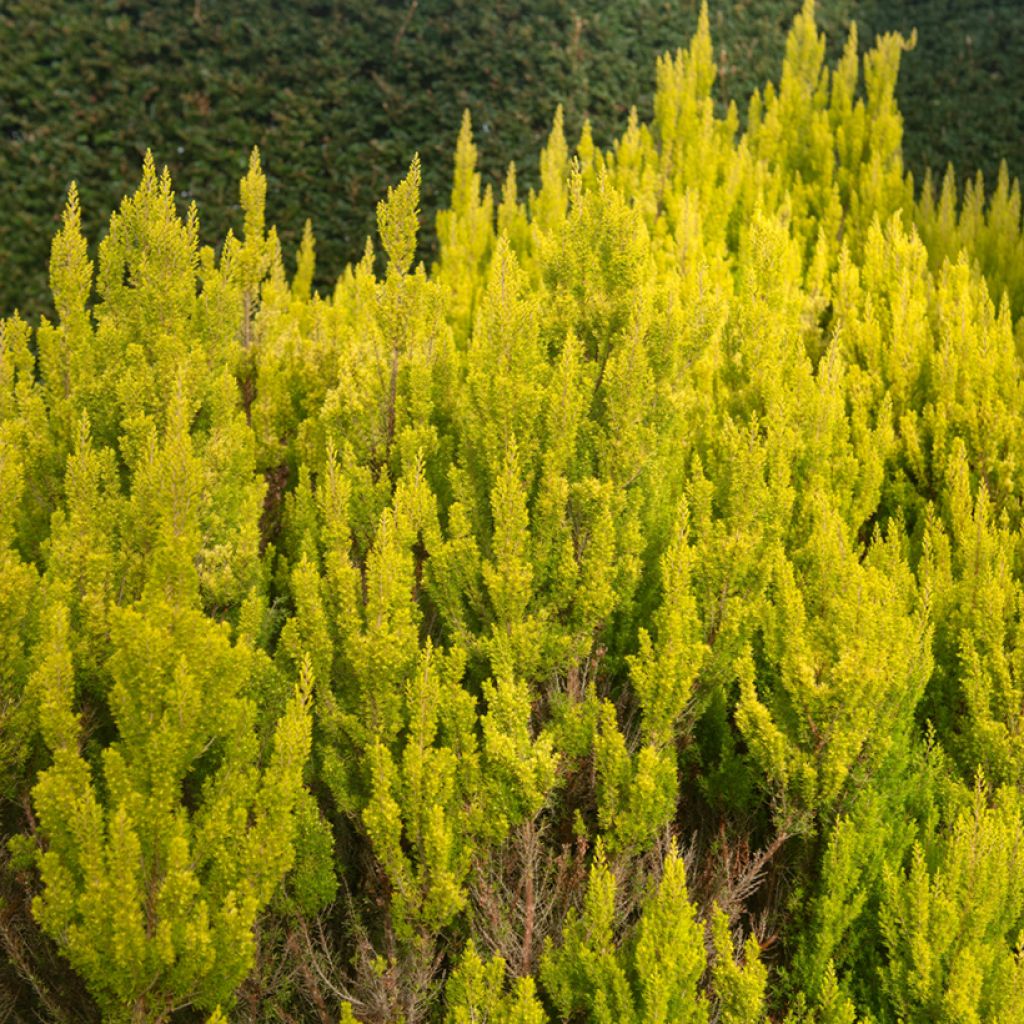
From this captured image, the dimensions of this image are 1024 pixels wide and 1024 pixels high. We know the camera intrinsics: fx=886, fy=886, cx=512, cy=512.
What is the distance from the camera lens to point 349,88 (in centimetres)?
768

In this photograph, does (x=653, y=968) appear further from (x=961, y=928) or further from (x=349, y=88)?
(x=349, y=88)

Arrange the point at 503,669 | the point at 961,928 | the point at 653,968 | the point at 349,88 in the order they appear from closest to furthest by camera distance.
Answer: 1. the point at 653,968
2. the point at 961,928
3. the point at 503,669
4. the point at 349,88

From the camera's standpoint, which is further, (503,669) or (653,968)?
(503,669)

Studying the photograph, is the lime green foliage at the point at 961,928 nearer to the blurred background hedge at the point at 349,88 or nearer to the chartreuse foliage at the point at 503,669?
the chartreuse foliage at the point at 503,669

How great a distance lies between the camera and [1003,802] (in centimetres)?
261

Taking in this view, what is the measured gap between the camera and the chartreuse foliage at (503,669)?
2217 mm

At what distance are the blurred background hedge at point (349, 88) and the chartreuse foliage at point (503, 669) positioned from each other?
12.9ft

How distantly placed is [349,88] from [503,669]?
6.66 metres

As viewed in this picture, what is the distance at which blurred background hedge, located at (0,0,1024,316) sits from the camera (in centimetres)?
666

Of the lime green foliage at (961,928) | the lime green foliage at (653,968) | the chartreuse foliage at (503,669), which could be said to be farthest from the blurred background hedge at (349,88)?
the lime green foliage at (961,928)

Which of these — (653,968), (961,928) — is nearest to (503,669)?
(653,968)

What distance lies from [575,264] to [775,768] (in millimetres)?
1954

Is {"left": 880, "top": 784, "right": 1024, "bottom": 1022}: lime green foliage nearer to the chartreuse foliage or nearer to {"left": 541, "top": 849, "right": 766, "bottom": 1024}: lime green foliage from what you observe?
the chartreuse foliage

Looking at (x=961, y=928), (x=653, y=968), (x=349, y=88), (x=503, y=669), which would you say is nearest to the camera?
(x=653, y=968)
